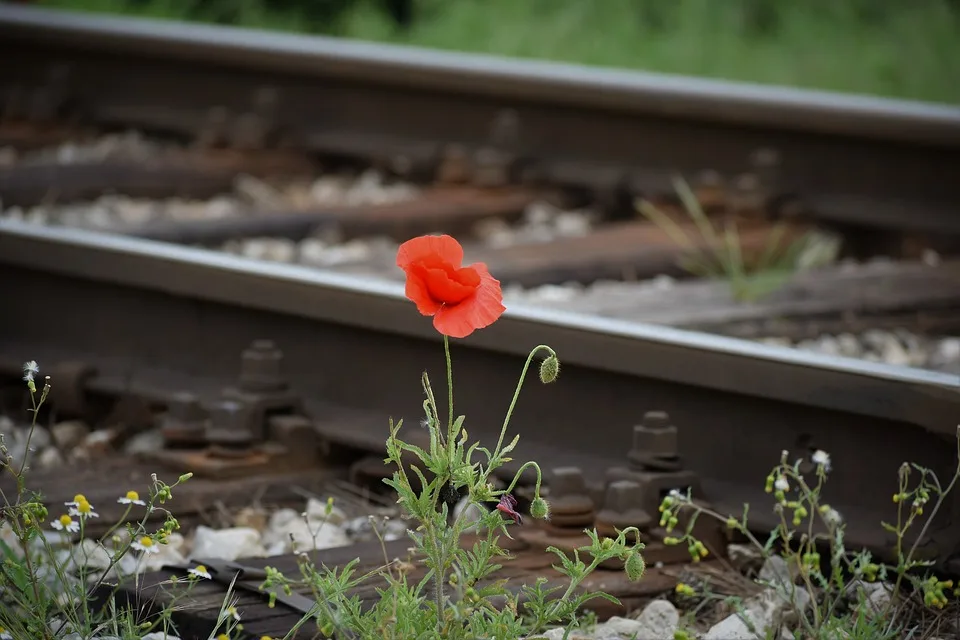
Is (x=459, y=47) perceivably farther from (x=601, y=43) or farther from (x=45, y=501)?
(x=45, y=501)

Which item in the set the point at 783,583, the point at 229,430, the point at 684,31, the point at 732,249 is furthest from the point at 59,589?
the point at 684,31

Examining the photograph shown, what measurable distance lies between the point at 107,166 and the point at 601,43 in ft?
12.4

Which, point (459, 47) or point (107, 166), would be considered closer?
point (107, 166)

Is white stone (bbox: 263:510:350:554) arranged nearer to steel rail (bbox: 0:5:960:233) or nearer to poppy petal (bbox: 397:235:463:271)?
poppy petal (bbox: 397:235:463:271)

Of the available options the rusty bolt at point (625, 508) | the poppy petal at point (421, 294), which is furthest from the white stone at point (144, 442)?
the poppy petal at point (421, 294)

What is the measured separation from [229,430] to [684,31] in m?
6.25

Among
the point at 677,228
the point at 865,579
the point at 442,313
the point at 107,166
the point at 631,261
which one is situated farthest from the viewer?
the point at 107,166

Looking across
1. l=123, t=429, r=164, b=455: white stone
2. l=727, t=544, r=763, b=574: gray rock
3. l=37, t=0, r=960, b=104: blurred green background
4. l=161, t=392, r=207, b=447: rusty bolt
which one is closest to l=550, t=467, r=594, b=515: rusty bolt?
l=727, t=544, r=763, b=574: gray rock

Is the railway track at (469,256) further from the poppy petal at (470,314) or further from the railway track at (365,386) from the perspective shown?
the poppy petal at (470,314)

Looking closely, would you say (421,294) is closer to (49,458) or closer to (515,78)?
(49,458)

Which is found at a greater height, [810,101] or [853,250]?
[810,101]

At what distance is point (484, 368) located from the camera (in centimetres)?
338

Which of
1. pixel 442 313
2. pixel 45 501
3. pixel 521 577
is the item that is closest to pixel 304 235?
pixel 45 501

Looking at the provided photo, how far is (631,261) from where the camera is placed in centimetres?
472
